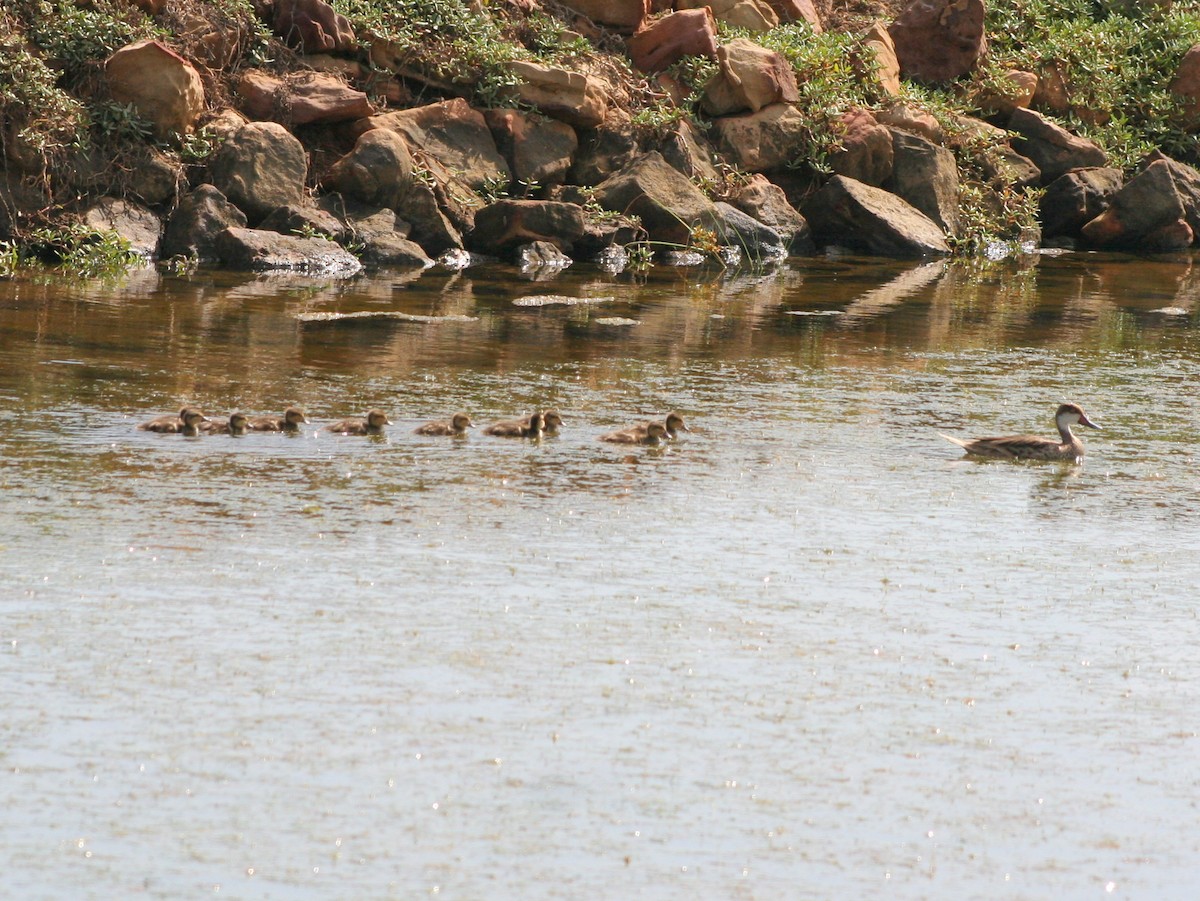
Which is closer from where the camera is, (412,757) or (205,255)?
(412,757)

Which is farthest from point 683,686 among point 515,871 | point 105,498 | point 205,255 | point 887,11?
point 887,11

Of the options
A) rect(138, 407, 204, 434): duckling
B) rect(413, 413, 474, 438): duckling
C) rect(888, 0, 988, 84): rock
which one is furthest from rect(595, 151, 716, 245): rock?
rect(138, 407, 204, 434): duckling

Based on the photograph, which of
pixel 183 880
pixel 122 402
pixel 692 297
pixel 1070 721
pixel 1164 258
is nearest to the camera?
pixel 183 880

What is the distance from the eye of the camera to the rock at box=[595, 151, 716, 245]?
20.0 metres

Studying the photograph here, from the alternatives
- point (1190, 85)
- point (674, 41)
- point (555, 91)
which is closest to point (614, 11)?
point (674, 41)

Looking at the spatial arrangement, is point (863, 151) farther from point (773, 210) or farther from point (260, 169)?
point (260, 169)

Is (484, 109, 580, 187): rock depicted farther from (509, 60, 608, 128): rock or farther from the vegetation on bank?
the vegetation on bank

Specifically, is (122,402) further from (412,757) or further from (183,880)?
(183,880)

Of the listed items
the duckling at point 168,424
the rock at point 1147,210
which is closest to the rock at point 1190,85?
the rock at point 1147,210

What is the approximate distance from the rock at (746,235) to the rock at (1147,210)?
527 cm

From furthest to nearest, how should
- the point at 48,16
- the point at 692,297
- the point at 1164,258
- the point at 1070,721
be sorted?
1. the point at 1164,258
2. the point at 48,16
3. the point at 692,297
4. the point at 1070,721

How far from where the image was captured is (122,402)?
33.3ft

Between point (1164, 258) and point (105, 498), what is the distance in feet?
58.7

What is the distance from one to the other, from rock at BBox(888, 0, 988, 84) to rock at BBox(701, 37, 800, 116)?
4.07 metres
